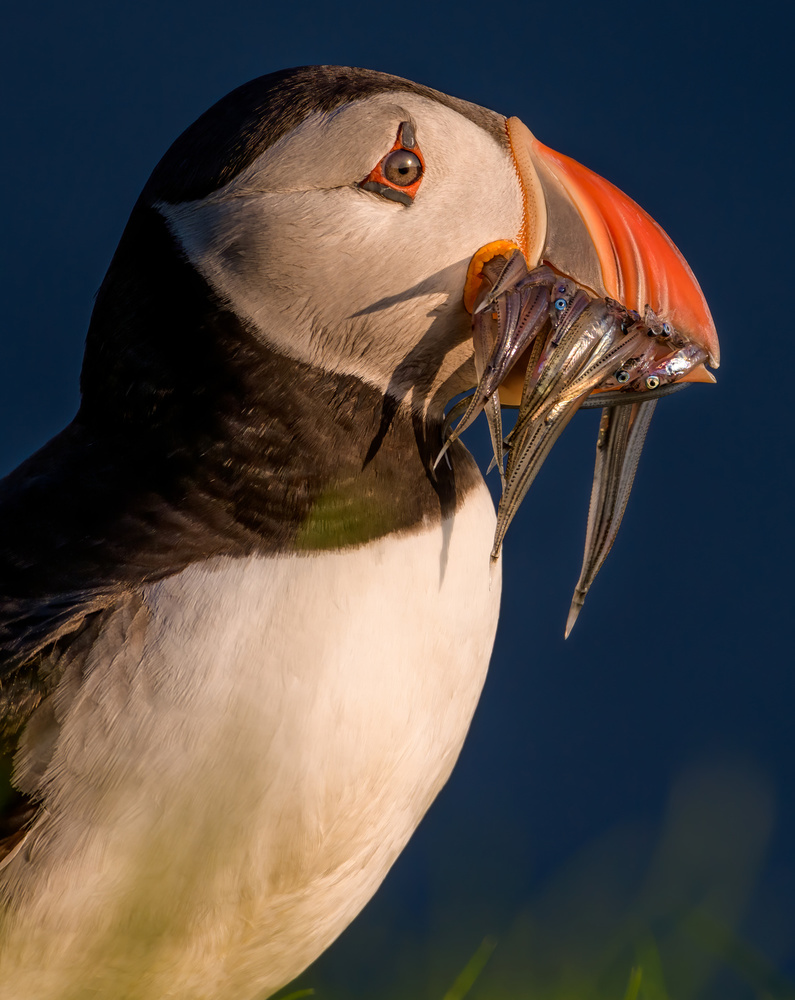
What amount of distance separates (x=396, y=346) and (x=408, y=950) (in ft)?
2.19

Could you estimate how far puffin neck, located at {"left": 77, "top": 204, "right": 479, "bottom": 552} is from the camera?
1067 millimetres

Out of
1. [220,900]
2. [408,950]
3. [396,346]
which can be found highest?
[396,346]

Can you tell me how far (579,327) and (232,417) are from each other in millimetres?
311

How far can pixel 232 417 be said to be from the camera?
1.07 metres

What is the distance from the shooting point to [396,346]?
1.10 meters

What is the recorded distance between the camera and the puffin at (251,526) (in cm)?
102

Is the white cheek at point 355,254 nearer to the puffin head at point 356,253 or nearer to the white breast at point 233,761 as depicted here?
the puffin head at point 356,253

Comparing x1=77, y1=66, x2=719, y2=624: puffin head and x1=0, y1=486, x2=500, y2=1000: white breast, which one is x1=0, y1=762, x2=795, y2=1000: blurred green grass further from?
x1=77, y1=66, x2=719, y2=624: puffin head

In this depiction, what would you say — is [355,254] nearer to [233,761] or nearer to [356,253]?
[356,253]

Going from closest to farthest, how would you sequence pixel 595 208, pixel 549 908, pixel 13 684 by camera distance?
1. pixel 13 684
2. pixel 595 208
3. pixel 549 908

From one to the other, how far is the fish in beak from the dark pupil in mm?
91

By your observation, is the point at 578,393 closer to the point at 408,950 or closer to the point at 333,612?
the point at 333,612

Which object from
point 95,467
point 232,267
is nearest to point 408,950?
point 95,467

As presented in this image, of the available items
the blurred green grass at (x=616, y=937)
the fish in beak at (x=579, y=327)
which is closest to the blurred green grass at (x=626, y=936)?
the blurred green grass at (x=616, y=937)
